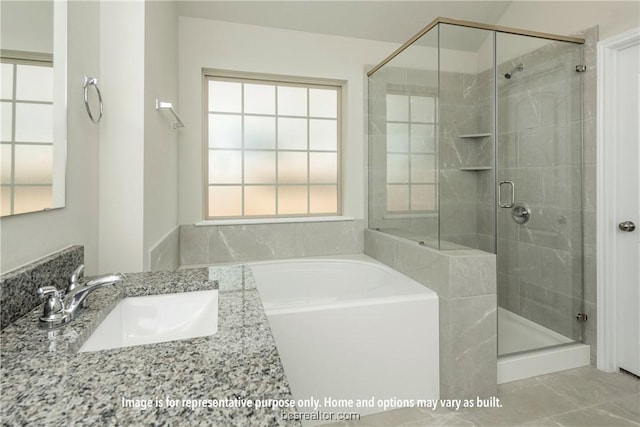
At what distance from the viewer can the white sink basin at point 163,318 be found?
984 millimetres

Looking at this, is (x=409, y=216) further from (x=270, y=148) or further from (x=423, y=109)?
(x=270, y=148)

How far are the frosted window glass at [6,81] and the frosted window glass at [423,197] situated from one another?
2.05 metres

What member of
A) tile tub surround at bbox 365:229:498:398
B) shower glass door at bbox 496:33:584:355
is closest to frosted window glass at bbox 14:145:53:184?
tile tub surround at bbox 365:229:498:398

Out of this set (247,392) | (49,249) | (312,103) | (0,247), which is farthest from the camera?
(312,103)

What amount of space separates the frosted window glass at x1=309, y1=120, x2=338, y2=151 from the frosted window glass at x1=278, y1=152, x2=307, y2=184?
149 mm

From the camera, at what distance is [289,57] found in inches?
109

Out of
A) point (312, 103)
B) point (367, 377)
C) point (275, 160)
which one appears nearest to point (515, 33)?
point (312, 103)

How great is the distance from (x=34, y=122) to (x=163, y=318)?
664 mm

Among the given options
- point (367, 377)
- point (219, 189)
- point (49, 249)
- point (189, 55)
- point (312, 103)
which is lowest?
point (367, 377)

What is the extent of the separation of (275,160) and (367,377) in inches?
74.6

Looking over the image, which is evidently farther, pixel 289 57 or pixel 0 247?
pixel 289 57

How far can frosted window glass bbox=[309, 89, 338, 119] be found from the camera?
297cm

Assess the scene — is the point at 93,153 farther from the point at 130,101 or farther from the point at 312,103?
the point at 312,103

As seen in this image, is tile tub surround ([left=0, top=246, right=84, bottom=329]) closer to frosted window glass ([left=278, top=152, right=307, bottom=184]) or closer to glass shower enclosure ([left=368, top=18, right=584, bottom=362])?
glass shower enclosure ([left=368, top=18, right=584, bottom=362])
